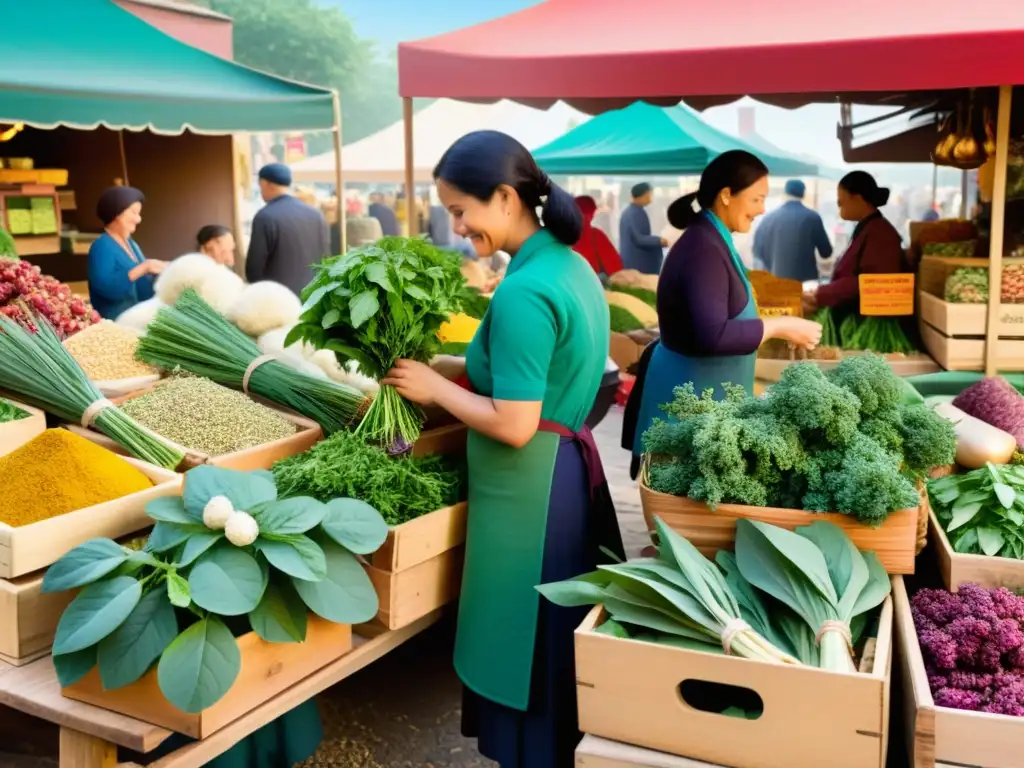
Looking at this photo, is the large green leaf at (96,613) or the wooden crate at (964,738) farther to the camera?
the large green leaf at (96,613)

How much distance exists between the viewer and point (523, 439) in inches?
78.6

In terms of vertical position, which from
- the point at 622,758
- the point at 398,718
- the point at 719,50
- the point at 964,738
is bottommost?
the point at 398,718

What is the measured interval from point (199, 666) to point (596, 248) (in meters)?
6.41

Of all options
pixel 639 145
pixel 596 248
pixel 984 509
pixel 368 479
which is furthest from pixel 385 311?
pixel 639 145

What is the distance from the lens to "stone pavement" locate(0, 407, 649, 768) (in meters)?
2.64

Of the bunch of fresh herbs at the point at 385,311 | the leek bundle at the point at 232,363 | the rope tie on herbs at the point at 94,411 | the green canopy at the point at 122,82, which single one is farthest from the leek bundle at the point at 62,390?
the green canopy at the point at 122,82

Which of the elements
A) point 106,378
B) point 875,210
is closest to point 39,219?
point 106,378

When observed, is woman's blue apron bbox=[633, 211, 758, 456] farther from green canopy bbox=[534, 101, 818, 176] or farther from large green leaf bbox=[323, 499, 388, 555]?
green canopy bbox=[534, 101, 818, 176]

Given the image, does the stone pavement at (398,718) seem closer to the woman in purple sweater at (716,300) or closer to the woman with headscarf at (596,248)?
the woman in purple sweater at (716,300)

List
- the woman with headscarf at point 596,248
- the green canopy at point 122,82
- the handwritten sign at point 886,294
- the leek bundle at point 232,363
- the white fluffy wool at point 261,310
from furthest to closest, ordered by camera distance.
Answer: the woman with headscarf at point 596,248, the green canopy at point 122,82, the handwritten sign at point 886,294, the white fluffy wool at point 261,310, the leek bundle at point 232,363

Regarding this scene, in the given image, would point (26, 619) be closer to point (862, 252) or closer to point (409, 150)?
point (409, 150)

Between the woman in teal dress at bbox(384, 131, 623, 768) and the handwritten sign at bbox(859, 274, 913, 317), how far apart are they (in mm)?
2379

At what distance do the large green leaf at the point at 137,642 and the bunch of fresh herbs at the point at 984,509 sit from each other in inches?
61.3

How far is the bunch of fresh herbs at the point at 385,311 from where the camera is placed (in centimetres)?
204
